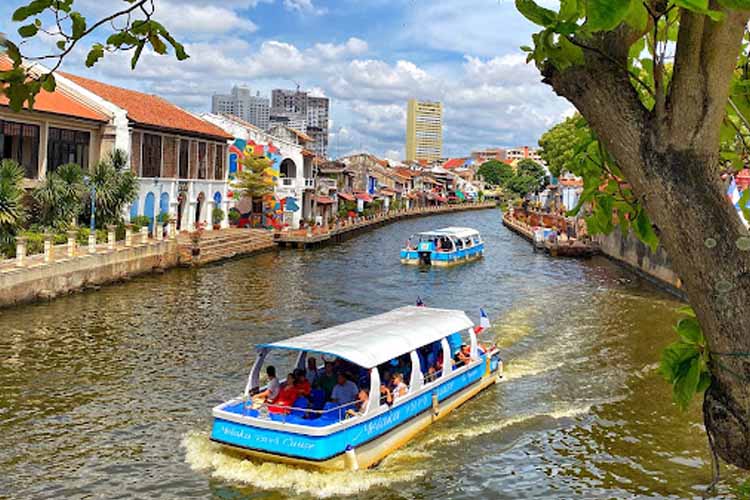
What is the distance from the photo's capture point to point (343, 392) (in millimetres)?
13406

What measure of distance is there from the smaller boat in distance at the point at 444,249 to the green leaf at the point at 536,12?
41183 millimetres

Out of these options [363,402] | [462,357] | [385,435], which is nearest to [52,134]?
[462,357]

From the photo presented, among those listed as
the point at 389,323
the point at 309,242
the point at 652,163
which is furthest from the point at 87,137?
the point at 652,163

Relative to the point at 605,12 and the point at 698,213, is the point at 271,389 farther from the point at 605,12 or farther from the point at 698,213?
the point at 605,12

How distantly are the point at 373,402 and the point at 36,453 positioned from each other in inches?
237

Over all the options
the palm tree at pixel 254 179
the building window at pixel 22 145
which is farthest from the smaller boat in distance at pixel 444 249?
the building window at pixel 22 145

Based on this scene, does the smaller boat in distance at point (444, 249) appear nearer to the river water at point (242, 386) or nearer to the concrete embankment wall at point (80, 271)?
the river water at point (242, 386)

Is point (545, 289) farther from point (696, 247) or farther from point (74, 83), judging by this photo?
point (696, 247)

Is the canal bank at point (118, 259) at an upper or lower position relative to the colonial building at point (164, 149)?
lower

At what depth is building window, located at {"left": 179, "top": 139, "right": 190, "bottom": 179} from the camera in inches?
1811

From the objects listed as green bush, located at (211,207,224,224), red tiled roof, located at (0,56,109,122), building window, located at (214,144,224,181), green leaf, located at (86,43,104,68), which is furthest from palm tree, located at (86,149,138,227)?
green leaf, located at (86,43,104,68)

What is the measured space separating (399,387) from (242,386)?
4993mm

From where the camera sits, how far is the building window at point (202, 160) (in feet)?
159

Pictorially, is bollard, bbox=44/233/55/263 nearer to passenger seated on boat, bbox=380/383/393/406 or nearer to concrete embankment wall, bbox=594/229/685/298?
passenger seated on boat, bbox=380/383/393/406
